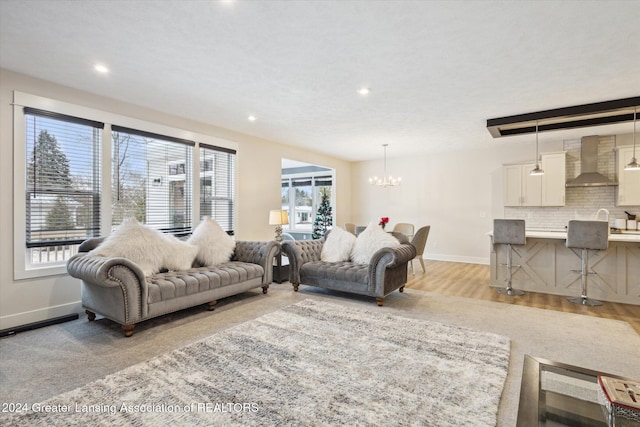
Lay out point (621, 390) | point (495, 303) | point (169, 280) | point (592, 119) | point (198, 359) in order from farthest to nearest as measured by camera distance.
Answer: point (592, 119) < point (495, 303) < point (169, 280) < point (198, 359) < point (621, 390)

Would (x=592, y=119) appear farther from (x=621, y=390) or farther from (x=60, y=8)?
(x=60, y=8)

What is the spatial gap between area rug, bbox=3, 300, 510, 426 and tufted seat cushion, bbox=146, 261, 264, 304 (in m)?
0.73

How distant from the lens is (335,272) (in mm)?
4219

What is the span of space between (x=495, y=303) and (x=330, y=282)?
84.1 inches

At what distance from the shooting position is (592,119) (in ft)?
15.6

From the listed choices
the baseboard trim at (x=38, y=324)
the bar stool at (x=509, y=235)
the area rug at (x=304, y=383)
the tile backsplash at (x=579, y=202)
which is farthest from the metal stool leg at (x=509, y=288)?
the baseboard trim at (x=38, y=324)

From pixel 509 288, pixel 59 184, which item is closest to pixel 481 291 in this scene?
pixel 509 288

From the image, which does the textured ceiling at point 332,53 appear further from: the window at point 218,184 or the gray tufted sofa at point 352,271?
the gray tufted sofa at point 352,271

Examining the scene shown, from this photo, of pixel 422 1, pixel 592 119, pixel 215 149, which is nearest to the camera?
pixel 422 1

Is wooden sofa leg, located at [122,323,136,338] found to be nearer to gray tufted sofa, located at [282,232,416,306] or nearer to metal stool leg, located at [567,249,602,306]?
gray tufted sofa, located at [282,232,416,306]

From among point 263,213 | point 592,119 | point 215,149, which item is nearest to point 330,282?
point 263,213

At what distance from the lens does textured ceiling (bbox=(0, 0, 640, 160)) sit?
2248 millimetres

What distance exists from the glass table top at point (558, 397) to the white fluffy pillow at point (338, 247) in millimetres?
3047

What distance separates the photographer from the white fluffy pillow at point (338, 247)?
184 inches
